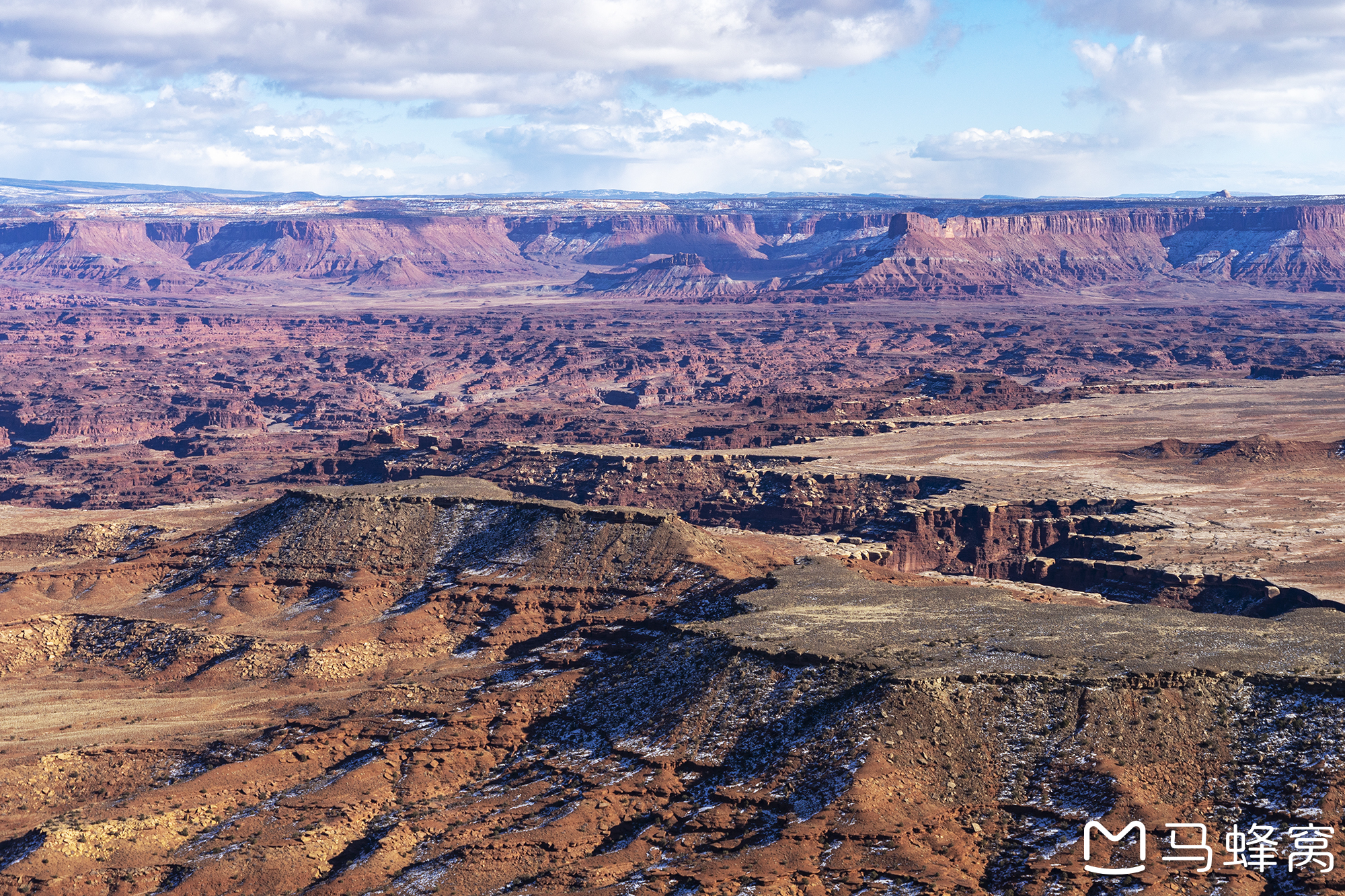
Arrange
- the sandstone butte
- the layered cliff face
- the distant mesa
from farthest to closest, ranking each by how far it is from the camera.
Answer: the distant mesa → the sandstone butte → the layered cliff face

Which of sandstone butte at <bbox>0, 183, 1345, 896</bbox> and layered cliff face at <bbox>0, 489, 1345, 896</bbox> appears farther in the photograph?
A: sandstone butte at <bbox>0, 183, 1345, 896</bbox>

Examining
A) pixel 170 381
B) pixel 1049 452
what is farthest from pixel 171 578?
pixel 170 381

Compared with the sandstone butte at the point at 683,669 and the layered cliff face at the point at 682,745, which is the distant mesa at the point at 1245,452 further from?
the layered cliff face at the point at 682,745

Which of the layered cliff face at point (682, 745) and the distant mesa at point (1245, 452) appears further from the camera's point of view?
the distant mesa at point (1245, 452)

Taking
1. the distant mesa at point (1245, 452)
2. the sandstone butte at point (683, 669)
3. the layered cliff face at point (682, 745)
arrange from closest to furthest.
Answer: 1. the layered cliff face at point (682, 745)
2. the sandstone butte at point (683, 669)
3. the distant mesa at point (1245, 452)

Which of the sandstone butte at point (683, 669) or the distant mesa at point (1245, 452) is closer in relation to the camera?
the sandstone butte at point (683, 669)

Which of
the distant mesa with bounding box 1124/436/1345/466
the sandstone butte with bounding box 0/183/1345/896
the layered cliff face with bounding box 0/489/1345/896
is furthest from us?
the distant mesa with bounding box 1124/436/1345/466

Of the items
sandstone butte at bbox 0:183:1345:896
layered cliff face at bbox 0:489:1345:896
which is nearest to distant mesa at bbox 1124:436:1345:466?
sandstone butte at bbox 0:183:1345:896

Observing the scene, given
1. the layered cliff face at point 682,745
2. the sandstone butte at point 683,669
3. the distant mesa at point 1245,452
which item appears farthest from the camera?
the distant mesa at point 1245,452

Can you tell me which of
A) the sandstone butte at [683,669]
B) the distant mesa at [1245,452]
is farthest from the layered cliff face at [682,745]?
the distant mesa at [1245,452]

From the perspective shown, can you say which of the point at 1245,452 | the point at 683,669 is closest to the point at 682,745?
the point at 683,669

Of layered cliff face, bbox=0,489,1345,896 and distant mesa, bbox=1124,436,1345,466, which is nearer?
layered cliff face, bbox=0,489,1345,896

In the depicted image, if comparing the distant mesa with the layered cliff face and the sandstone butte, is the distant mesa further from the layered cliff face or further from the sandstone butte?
the layered cliff face

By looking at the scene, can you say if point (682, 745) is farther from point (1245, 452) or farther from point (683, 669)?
point (1245, 452)
